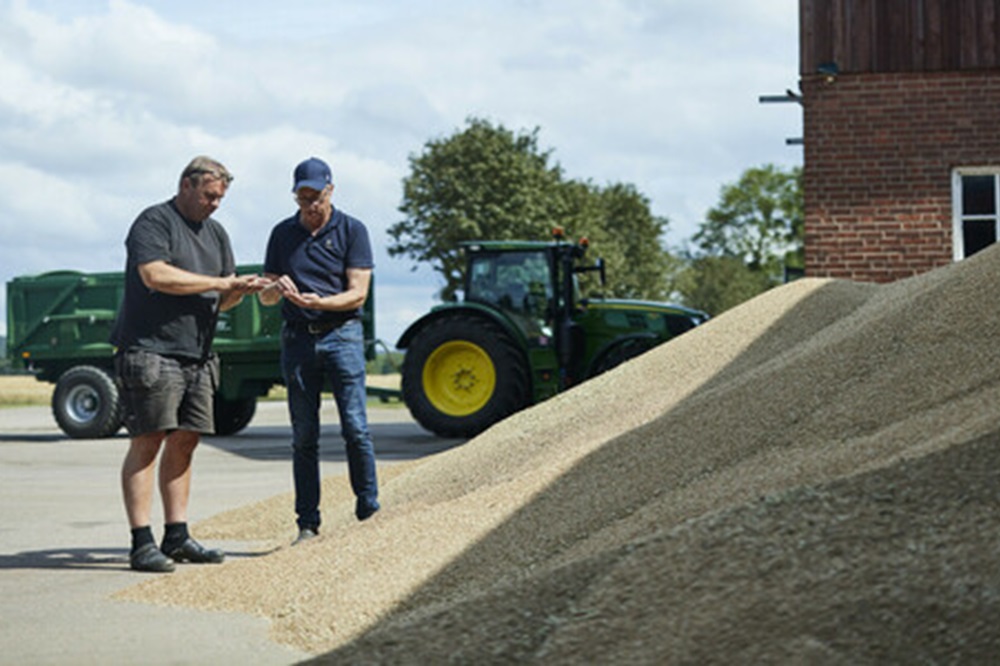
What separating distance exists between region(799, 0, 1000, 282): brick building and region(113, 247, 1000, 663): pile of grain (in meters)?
4.70

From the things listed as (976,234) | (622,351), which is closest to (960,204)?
(976,234)

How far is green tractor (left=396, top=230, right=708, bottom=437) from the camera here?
54.0 feet

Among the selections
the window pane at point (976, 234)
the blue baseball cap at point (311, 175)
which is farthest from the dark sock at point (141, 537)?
the window pane at point (976, 234)

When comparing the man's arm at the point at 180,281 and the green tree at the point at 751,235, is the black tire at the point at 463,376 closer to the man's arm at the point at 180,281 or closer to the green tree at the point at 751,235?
the man's arm at the point at 180,281

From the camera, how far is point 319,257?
23.7 ft

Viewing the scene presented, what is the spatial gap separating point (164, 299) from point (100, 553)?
5.01ft

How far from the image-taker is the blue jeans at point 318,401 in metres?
7.21

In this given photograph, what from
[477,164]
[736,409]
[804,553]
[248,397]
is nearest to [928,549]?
[804,553]

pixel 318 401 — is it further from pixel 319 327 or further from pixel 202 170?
pixel 202 170

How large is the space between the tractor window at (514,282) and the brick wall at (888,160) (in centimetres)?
332

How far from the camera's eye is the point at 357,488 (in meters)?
7.36

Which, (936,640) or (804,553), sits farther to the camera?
(804,553)

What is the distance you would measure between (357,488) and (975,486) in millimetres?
3622

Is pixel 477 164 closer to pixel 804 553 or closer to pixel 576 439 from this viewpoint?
pixel 576 439
